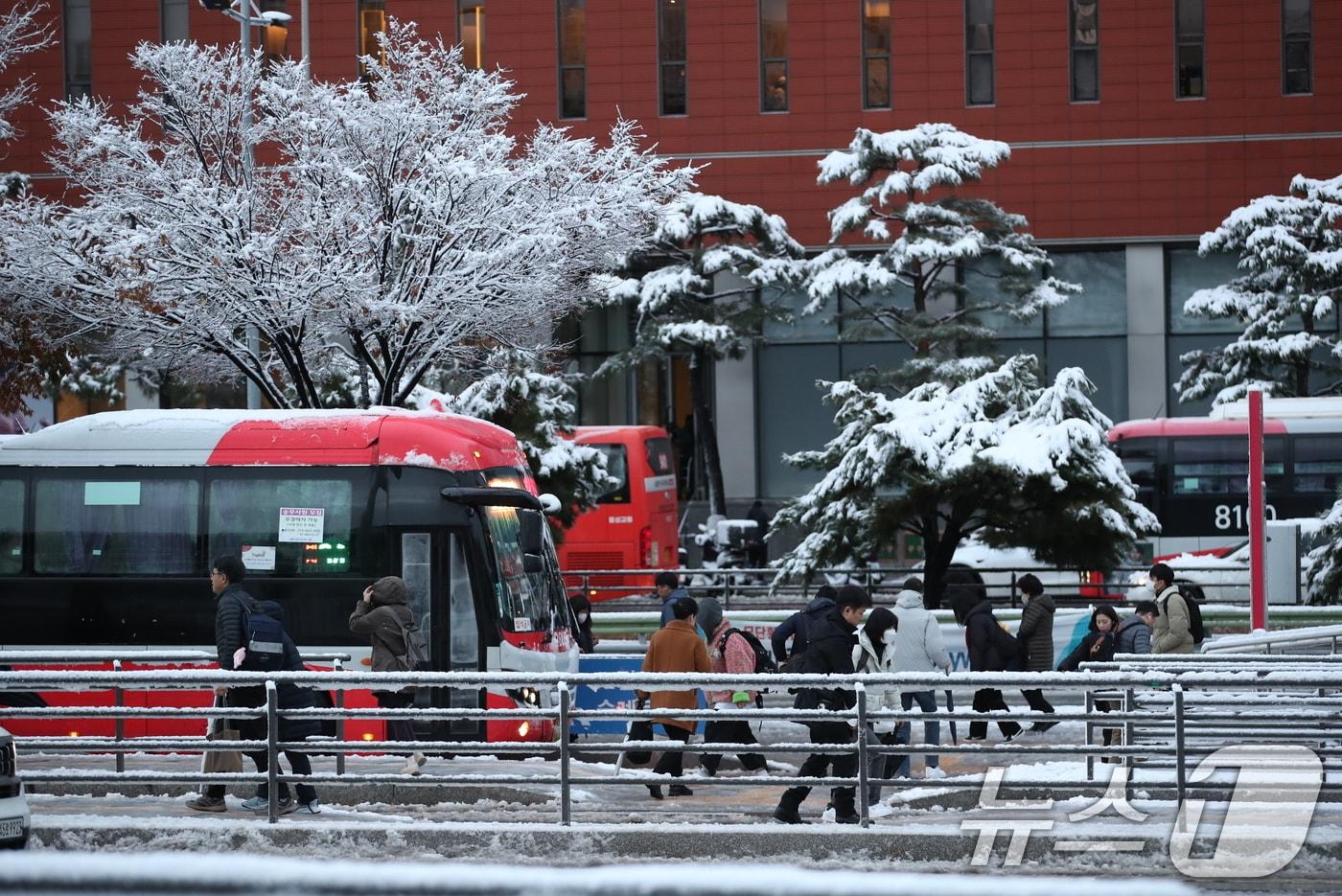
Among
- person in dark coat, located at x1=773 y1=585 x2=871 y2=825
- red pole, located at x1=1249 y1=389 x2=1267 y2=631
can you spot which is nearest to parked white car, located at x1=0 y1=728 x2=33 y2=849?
person in dark coat, located at x1=773 y1=585 x2=871 y2=825

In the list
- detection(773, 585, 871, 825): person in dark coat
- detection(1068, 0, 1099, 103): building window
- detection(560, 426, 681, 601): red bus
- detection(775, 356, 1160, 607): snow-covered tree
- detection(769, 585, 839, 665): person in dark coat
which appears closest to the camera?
detection(773, 585, 871, 825): person in dark coat

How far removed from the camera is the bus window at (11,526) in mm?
16688

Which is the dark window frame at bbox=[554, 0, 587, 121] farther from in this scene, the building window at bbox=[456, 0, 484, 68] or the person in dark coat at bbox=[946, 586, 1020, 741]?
the person in dark coat at bbox=[946, 586, 1020, 741]

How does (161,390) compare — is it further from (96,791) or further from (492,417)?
(96,791)

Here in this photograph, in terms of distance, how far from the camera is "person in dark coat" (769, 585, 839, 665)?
1345 centimetres

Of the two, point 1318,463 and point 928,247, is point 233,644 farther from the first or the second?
point 1318,463

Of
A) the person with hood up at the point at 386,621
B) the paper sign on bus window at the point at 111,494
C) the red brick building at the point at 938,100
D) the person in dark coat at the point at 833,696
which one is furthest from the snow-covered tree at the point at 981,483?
the red brick building at the point at 938,100

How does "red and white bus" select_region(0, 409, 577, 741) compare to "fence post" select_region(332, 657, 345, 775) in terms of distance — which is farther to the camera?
"red and white bus" select_region(0, 409, 577, 741)

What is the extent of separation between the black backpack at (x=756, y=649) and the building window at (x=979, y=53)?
93.5ft

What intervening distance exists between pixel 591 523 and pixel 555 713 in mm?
23539

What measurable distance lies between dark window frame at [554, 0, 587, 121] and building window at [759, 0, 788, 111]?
450 cm

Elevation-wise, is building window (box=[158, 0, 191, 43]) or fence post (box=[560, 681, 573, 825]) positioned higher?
building window (box=[158, 0, 191, 43])

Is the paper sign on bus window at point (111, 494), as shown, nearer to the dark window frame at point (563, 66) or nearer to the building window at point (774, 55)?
the dark window frame at point (563, 66)

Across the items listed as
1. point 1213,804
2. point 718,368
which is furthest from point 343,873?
point 718,368
